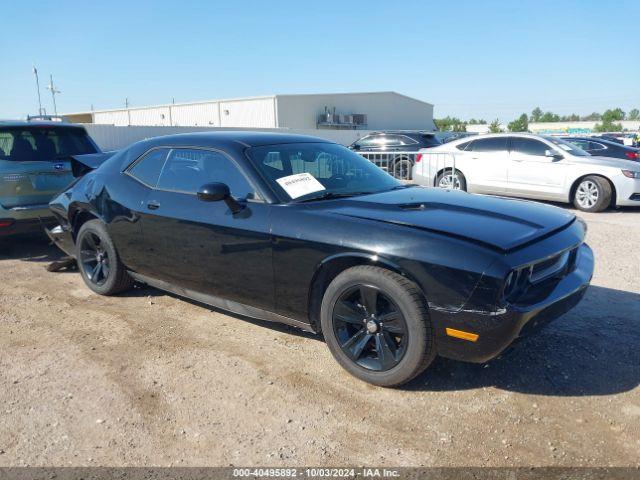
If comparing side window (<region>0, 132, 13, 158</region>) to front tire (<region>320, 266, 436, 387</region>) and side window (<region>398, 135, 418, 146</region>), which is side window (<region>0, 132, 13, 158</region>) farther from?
side window (<region>398, 135, 418, 146</region>)

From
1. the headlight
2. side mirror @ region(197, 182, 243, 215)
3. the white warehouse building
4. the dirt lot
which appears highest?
Answer: the white warehouse building

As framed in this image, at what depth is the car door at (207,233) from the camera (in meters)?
3.73

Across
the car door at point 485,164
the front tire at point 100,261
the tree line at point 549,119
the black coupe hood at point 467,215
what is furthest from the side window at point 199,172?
the tree line at point 549,119

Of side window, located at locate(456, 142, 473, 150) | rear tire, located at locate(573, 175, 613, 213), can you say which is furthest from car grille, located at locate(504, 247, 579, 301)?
side window, located at locate(456, 142, 473, 150)

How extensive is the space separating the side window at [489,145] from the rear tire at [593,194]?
172 cm

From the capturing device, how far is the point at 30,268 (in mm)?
6355

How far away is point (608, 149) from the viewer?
13.2 metres

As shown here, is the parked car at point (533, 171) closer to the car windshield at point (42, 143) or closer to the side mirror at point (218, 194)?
the car windshield at point (42, 143)

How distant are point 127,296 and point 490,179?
8.08 meters

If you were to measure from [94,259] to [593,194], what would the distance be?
345 inches

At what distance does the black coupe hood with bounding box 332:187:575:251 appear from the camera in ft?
10.1

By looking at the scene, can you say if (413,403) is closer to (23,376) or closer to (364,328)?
(364,328)

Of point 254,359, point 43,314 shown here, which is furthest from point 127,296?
point 254,359

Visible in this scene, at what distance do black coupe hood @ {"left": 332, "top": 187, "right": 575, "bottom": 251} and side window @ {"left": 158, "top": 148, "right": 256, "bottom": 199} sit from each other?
82 centimetres
